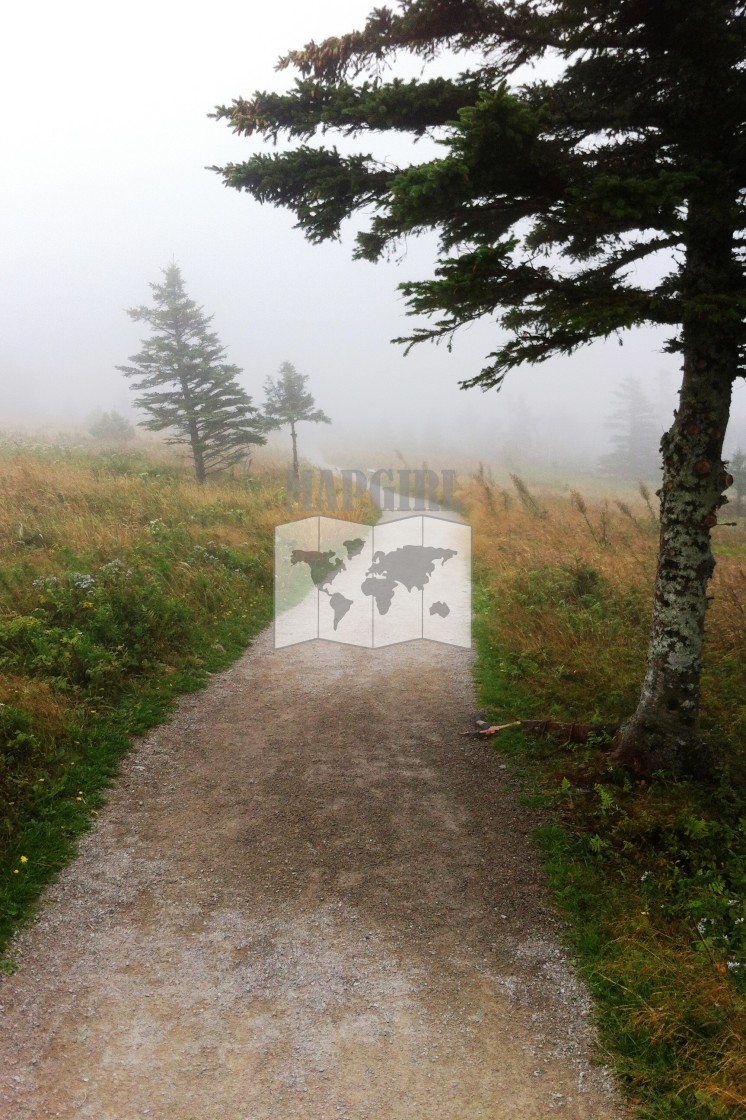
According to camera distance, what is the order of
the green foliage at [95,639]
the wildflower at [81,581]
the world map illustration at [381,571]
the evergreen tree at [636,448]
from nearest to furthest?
1. the green foliage at [95,639]
2. the wildflower at [81,581]
3. the world map illustration at [381,571]
4. the evergreen tree at [636,448]

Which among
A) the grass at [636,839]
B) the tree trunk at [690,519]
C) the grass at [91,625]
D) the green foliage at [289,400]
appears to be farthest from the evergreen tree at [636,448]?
the tree trunk at [690,519]

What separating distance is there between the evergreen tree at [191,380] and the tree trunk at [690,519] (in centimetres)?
2072

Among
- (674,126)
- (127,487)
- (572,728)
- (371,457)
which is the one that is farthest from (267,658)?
(371,457)

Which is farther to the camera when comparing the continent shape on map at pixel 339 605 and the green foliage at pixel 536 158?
the continent shape on map at pixel 339 605

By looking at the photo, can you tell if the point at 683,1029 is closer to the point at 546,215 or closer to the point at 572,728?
the point at 572,728

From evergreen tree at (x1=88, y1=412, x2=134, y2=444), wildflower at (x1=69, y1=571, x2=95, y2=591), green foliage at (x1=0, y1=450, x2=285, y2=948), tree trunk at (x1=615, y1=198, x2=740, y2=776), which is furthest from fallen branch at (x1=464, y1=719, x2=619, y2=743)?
evergreen tree at (x1=88, y1=412, x2=134, y2=444)

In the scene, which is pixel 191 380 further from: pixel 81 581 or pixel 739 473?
pixel 739 473

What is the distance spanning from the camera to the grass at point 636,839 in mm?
3578

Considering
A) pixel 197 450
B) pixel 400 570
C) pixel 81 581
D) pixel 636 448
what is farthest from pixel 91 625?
pixel 636 448

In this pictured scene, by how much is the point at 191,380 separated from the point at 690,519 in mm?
22977

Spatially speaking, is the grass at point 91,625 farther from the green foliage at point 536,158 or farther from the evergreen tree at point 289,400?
the evergreen tree at point 289,400

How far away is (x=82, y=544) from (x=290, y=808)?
26.2 ft

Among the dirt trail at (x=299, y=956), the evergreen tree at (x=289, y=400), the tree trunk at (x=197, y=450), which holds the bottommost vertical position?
the dirt trail at (x=299, y=956)

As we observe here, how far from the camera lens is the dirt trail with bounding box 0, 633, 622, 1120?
3494 mm
